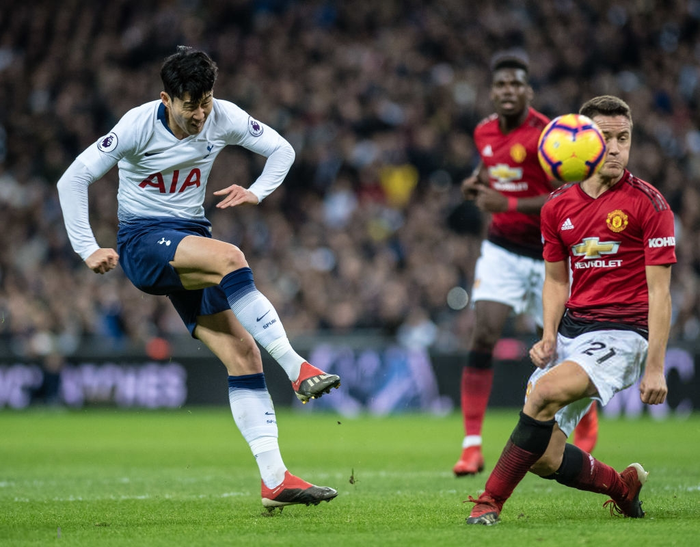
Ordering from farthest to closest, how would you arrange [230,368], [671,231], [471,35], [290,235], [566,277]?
[471,35] → [290,235] → [230,368] → [566,277] → [671,231]

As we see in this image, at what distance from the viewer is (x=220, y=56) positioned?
2009 centimetres

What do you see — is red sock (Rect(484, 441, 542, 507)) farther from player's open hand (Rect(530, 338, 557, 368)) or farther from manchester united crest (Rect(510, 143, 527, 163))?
manchester united crest (Rect(510, 143, 527, 163))

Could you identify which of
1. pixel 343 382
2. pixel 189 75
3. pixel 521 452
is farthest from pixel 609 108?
pixel 343 382

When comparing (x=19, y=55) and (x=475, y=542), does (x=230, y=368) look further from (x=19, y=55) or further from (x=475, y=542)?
(x=19, y=55)

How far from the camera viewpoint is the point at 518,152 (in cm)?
782

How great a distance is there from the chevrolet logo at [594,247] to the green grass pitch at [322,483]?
50.8 inches

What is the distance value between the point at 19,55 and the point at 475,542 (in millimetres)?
18579

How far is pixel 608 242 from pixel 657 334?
551mm

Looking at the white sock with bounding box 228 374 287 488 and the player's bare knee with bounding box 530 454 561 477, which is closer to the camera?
the player's bare knee with bounding box 530 454 561 477

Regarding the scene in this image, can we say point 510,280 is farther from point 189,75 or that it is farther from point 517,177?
point 189,75

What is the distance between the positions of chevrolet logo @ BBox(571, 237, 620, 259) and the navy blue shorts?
202 centimetres

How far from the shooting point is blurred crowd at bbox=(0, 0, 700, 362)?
16.0 metres

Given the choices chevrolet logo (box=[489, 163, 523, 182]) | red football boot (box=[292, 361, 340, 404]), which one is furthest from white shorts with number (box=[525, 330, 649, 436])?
chevrolet logo (box=[489, 163, 523, 182])

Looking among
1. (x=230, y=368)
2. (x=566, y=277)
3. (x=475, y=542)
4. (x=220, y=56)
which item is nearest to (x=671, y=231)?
(x=566, y=277)
